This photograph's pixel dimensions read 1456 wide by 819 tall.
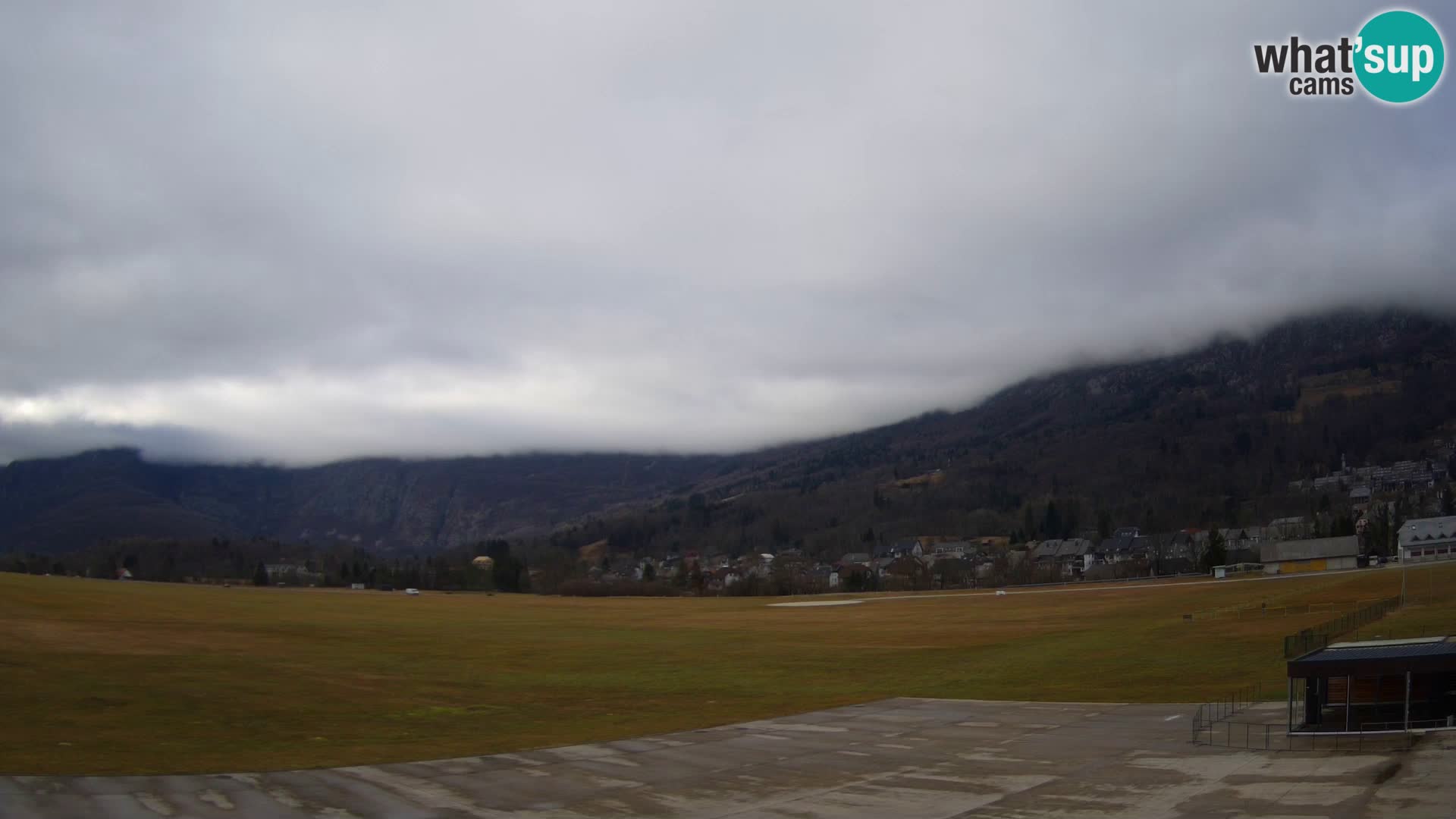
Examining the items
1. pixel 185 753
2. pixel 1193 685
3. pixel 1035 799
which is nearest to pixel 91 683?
pixel 185 753

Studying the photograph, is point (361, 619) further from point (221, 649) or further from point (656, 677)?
point (656, 677)

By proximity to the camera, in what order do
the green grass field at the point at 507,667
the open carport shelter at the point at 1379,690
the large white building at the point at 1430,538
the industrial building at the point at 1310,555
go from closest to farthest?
1. the open carport shelter at the point at 1379,690
2. the green grass field at the point at 507,667
3. the large white building at the point at 1430,538
4. the industrial building at the point at 1310,555

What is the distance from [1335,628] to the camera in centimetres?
6319

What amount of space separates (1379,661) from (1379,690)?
2871 mm

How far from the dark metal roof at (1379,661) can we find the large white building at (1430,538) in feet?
377

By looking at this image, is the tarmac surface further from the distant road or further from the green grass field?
the distant road

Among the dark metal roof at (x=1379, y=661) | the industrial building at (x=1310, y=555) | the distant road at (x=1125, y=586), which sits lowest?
the distant road at (x=1125, y=586)

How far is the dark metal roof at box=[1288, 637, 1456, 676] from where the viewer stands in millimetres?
36438

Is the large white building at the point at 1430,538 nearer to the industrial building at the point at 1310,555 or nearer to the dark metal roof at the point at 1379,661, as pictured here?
the industrial building at the point at 1310,555

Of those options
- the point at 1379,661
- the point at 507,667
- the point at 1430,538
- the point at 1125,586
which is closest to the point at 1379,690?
the point at 1379,661

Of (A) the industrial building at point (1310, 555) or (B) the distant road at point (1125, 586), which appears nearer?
(B) the distant road at point (1125, 586)

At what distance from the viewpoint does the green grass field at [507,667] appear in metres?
39.6

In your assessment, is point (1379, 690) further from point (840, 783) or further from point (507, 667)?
point (507, 667)

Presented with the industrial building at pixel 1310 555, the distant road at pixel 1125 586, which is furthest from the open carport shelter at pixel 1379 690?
the industrial building at pixel 1310 555
